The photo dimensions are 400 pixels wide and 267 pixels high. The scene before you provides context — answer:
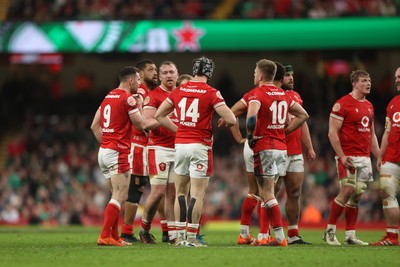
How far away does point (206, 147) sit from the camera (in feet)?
44.0

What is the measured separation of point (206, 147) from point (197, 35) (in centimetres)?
1629

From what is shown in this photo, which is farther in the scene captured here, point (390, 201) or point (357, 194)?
point (357, 194)

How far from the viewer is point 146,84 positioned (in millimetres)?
15508

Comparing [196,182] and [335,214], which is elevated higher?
[196,182]

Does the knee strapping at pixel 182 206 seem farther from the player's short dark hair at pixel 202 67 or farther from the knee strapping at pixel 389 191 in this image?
the knee strapping at pixel 389 191

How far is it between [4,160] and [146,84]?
18591mm

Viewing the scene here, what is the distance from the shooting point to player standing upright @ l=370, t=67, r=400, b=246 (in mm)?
14320

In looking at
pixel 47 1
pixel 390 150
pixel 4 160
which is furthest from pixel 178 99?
pixel 4 160

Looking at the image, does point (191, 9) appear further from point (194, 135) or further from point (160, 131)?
point (194, 135)

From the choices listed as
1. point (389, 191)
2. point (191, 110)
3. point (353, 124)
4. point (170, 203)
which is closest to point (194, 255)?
point (191, 110)

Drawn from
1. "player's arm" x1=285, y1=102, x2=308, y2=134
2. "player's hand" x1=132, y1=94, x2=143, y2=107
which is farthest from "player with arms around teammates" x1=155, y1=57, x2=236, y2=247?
"player's arm" x1=285, y1=102, x2=308, y2=134

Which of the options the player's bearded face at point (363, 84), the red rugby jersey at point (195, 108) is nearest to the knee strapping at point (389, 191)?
the player's bearded face at point (363, 84)

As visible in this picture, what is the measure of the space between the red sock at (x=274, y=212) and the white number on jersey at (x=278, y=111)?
1165 millimetres

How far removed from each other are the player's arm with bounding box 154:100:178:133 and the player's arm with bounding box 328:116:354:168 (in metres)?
2.60
